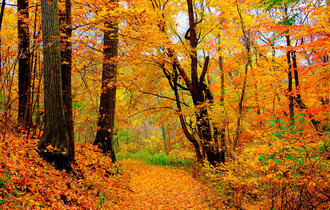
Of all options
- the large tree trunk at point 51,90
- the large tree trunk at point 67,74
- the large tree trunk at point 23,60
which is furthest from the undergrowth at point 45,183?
the large tree trunk at point 23,60

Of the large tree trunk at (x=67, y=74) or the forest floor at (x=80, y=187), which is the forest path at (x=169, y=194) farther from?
the large tree trunk at (x=67, y=74)

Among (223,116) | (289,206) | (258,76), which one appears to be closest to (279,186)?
(289,206)

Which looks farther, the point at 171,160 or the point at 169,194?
the point at 171,160

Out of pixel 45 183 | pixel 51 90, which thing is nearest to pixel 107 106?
pixel 51 90

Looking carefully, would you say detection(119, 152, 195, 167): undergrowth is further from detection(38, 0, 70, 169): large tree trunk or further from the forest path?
detection(38, 0, 70, 169): large tree trunk

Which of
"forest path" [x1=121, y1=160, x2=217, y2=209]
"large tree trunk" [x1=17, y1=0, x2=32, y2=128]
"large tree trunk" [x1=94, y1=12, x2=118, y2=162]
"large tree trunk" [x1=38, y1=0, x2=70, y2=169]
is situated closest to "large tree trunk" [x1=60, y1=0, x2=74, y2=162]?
"large tree trunk" [x1=38, y1=0, x2=70, y2=169]

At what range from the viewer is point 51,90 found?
493 centimetres

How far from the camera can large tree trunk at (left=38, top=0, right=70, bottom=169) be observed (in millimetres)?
4930

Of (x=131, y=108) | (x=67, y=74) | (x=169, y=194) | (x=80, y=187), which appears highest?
(x=67, y=74)

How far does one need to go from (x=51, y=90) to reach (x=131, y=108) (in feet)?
19.0

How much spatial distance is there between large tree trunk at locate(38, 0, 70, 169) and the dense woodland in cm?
2

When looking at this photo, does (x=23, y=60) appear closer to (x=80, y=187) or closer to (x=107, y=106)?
(x=107, y=106)

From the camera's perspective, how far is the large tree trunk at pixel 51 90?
493cm

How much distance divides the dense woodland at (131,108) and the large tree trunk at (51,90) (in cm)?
2
